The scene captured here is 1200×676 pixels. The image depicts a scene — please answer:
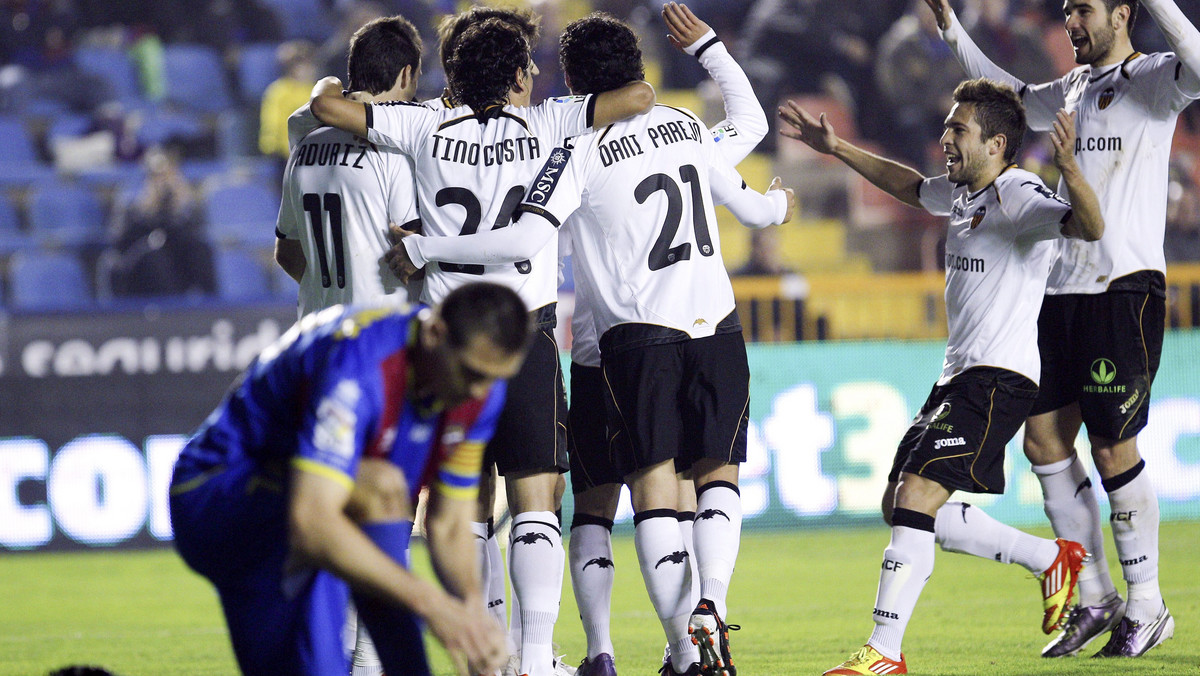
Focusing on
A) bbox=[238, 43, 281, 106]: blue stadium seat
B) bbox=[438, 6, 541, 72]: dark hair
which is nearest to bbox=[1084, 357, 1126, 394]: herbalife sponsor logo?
bbox=[438, 6, 541, 72]: dark hair

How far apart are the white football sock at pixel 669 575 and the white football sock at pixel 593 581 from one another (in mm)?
263

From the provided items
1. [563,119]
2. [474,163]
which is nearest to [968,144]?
[563,119]

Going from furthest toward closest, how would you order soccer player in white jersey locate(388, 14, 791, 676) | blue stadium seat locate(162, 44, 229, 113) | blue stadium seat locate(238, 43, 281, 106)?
blue stadium seat locate(162, 44, 229, 113), blue stadium seat locate(238, 43, 281, 106), soccer player in white jersey locate(388, 14, 791, 676)

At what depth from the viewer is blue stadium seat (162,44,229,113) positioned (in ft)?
53.2

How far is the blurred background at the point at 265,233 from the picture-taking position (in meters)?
10.5

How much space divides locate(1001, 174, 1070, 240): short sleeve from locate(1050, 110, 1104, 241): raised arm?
10 centimetres

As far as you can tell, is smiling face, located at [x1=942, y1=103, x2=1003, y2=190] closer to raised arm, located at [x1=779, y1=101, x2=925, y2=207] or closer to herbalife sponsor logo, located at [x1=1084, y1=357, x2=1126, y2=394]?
raised arm, located at [x1=779, y1=101, x2=925, y2=207]

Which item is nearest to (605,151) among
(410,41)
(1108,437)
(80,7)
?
(410,41)

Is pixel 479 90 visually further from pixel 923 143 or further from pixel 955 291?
pixel 923 143

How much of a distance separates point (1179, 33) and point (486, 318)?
3.85 metres

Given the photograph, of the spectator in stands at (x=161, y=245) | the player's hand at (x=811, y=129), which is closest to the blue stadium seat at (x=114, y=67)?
the spectator in stands at (x=161, y=245)

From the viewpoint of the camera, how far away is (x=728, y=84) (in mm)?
5680

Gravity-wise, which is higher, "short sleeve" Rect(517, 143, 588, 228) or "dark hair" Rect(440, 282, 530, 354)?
"short sleeve" Rect(517, 143, 588, 228)

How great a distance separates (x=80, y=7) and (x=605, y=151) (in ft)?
43.6
